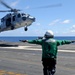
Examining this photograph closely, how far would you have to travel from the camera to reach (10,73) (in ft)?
48.8

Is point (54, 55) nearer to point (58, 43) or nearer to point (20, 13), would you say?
point (58, 43)

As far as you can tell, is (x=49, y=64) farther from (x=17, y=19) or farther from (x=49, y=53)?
(x=17, y=19)

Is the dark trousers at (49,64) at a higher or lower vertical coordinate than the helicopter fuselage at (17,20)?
lower

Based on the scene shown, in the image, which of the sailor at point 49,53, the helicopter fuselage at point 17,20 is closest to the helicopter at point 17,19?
the helicopter fuselage at point 17,20

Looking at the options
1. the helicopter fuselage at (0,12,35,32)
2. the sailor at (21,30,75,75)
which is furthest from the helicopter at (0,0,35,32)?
the sailor at (21,30,75,75)

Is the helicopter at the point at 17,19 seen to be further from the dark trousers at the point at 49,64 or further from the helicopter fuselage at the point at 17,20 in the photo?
the dark trousers at the point at 49,64

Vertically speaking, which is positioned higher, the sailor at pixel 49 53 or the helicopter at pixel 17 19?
the helicopter at pixel 17 19

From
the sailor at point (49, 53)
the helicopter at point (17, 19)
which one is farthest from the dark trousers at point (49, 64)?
the helicopter at point (17, 19)

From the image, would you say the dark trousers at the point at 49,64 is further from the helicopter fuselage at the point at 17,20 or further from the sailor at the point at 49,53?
the helicopter fuselage at the point at 17,20

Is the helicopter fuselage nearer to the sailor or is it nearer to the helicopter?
the helicopter

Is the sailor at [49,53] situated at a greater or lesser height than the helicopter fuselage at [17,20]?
lesser

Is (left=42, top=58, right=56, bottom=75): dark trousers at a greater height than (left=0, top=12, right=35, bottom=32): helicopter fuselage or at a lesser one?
lesser

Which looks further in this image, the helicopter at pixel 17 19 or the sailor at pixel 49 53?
the helicopter at pixel 17 19

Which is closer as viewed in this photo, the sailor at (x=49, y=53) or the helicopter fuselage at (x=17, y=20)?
the sailor at (x=49, y=53)
